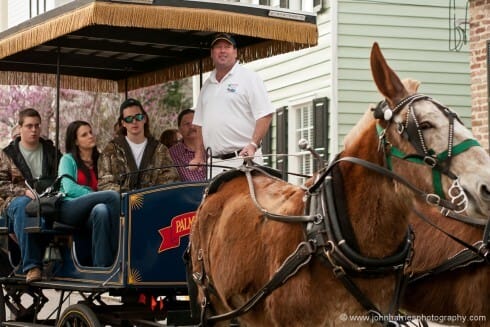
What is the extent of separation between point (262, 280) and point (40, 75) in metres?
5.92

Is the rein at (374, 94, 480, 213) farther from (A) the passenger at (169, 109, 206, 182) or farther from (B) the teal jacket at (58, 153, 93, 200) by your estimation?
(B) the teal jacket at (58, 153, 93, 200)

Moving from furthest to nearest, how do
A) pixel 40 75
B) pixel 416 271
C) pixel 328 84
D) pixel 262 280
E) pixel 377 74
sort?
pixel 328 84 → pixel 40 75 → pixel 416 271 → pixel 262 280 → pixel 377 74

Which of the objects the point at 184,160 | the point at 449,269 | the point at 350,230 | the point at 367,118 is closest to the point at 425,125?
the point at 367,118

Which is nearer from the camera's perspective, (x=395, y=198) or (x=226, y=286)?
(x=395, y=198)

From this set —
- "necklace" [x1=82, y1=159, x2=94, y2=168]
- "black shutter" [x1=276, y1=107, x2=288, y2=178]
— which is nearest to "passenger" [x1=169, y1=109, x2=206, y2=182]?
"necklace" [x1=82, y1=159, x2=94, y2=168]

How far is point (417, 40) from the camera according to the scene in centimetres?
1842

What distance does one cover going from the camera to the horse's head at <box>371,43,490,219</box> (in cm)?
496

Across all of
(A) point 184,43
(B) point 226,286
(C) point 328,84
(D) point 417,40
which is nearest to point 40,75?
(A) point 184,43

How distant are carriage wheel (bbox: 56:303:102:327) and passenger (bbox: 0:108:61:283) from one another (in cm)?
103

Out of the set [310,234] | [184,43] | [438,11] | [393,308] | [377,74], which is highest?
[438,11]

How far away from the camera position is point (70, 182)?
8805 millimetres

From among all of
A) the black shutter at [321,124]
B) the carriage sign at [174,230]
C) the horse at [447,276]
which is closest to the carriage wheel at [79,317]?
the carriage sign at [174,230]

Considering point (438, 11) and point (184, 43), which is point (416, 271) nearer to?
point (184, 43)

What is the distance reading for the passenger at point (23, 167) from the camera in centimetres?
932
